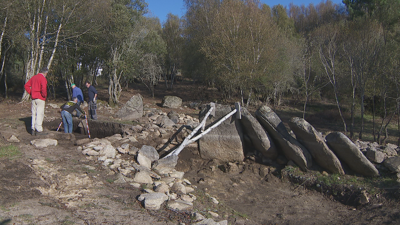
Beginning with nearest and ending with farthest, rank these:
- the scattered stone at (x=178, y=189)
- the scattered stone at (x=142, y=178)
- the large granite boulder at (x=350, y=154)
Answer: the scattered stone at (x=178, y=189), the scattered stone at (x=142, y=178), the large granite boulder at (x=350, y=154)

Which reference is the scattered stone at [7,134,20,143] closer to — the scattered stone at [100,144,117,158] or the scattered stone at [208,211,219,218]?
the scattered stone at [100,144,117,158]

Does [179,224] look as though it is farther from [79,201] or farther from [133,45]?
[133,45]

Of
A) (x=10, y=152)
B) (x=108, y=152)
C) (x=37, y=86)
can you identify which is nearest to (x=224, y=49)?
(x=37, y=86)

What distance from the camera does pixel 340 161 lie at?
7.23m

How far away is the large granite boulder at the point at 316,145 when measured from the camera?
698 centimetres

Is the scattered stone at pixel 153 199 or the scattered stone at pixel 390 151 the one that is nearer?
the scattered stone at pixel 153 199

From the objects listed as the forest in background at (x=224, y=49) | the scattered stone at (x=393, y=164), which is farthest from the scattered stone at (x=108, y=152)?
the forest in background at (x=224, y=49)

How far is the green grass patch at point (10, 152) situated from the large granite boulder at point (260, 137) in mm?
5562

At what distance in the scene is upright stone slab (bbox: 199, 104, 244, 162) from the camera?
846 centimetres

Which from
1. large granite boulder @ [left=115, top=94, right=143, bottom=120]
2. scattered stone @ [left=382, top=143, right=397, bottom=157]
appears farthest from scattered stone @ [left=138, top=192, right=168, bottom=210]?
large granite boulder @ [left=115, top=94, right=143, bottom=120]

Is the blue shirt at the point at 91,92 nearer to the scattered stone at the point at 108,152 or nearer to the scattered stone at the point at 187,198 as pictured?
the scattered stone at the point at 108,152

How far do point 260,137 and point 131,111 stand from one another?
6977 mm

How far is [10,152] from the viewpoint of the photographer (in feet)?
20.0

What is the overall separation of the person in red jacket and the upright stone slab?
176 inches
